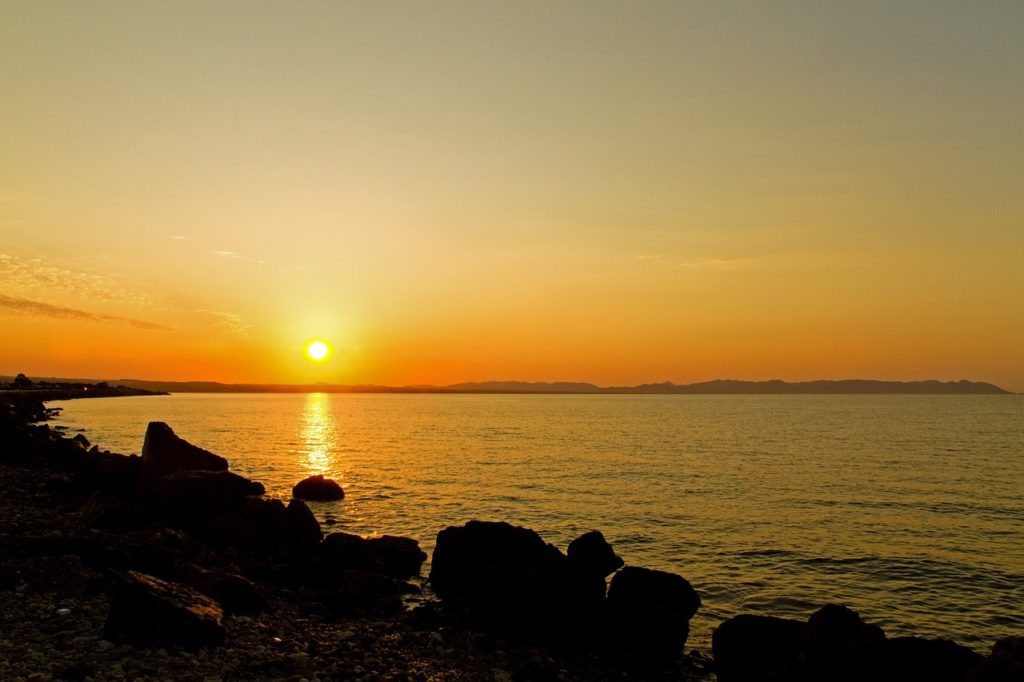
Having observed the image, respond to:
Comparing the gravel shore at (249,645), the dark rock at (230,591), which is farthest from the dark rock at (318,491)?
the dark rock at (230,591)

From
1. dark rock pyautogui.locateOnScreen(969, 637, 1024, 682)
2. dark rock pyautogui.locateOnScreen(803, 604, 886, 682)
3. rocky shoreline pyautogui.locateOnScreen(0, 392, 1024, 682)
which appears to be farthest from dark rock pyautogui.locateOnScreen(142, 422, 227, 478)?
dark rock pyautogui.locateOnScreen(969, 637, 1024, 682)

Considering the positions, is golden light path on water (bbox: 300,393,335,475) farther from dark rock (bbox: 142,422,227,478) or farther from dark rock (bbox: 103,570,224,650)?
dark rock (bbox: 103,570,224,650)

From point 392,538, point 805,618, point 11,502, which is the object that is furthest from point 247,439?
point 805,618

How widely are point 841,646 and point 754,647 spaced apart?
2206 mm

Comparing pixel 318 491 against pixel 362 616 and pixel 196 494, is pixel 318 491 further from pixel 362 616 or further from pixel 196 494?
pixel 362 616

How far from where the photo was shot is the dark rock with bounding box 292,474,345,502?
41.0m

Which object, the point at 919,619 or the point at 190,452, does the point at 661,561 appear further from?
the point at 190,452

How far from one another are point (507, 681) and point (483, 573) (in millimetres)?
6137

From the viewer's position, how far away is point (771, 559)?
2767 centimetres

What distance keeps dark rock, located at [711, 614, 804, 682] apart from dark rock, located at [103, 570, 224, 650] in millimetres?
12223

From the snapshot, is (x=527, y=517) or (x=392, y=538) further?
(x=527, y=517)

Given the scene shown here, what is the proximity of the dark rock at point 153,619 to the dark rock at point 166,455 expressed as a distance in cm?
2040

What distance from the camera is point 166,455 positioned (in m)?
33.4

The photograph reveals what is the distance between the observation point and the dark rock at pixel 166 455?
32.6 m
